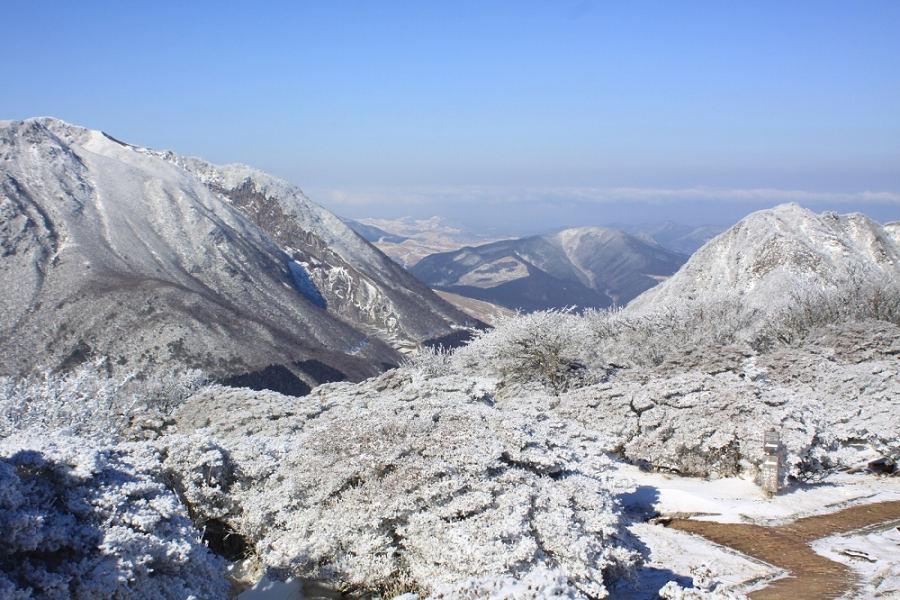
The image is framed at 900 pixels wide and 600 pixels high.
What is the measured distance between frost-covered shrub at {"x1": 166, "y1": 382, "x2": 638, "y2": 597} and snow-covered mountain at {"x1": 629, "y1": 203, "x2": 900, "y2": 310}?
24.8m

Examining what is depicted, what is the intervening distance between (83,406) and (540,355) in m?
10.4

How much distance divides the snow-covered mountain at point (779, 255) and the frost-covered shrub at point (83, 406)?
21.5m

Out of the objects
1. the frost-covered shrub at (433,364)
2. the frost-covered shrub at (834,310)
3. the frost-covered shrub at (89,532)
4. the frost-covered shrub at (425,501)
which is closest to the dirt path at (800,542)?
the frost-covered shrub at (425,501)

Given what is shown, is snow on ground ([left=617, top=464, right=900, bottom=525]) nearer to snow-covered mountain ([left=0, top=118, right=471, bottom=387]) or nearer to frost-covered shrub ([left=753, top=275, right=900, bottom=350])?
frost-covered shrub ([left=753, top=275, right=900, bottom=350])

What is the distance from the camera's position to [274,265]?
265ft

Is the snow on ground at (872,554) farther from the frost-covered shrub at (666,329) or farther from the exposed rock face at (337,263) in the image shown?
the exposed rock face at (337,263)

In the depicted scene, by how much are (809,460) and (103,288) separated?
5199 centimetres

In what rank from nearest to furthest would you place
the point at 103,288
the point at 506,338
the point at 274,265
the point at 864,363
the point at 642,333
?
the point at 864,363 → the point at 506,338 → the point at 642,333 → the point at 103,288 → the point at 274,265

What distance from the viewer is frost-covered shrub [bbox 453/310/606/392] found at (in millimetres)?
17625

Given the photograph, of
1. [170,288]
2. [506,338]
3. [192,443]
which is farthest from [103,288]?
[192,443]

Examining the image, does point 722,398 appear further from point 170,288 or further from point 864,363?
point 170,288

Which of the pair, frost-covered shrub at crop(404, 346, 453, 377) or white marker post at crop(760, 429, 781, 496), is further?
frost-covered shrub at crop(404, 346, 453, 377)

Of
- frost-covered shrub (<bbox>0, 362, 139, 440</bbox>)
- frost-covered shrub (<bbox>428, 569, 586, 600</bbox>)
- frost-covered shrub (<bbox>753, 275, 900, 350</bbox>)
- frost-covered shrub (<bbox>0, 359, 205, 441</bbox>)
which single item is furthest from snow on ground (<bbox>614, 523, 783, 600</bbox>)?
frost-covered shrub (<bbox>753, 275, 900, 350</bbox>)

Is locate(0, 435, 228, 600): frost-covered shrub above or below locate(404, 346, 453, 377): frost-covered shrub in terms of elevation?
above
